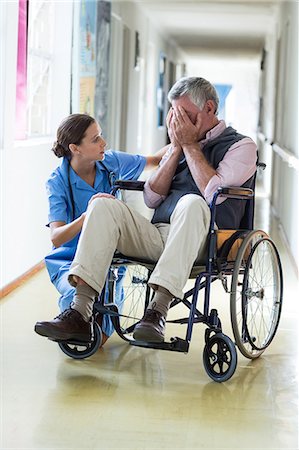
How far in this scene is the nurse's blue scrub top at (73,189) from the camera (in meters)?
3.43

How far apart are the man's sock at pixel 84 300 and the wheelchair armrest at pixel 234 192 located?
1.85ft

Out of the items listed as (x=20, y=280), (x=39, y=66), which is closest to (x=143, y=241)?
(x=20, y=280)

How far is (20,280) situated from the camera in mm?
4914

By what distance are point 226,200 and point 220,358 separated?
1.93ft

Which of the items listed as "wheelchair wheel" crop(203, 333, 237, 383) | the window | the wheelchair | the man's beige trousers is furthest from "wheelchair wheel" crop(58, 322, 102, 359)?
the window

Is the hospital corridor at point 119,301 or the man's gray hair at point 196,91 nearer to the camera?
the hospital corridor at point 119,301

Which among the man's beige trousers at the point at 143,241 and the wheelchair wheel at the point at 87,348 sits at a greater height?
the man's beige trousers at the point at 143,241

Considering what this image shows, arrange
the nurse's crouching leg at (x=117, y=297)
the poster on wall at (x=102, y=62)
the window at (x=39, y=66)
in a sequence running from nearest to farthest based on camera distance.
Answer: the nurse's crouching leg at (x=117, y=297) → the window at (x=39, y=66) → the poster on wall at (x=102, y=62)

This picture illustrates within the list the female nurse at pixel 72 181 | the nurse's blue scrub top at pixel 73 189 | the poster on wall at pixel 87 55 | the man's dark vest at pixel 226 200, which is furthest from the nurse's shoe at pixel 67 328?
the poster on wall at pixel 87 55

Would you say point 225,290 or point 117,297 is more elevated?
point 225,290

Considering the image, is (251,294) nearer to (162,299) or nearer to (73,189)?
(162,299)

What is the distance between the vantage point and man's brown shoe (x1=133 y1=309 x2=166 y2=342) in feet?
9.84

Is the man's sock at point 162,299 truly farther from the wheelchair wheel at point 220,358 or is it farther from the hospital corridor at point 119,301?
the wheelchair wheel at point 220,358

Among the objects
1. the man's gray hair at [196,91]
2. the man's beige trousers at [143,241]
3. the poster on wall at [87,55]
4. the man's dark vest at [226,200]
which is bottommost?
the man's beige trousers at [143,241]
